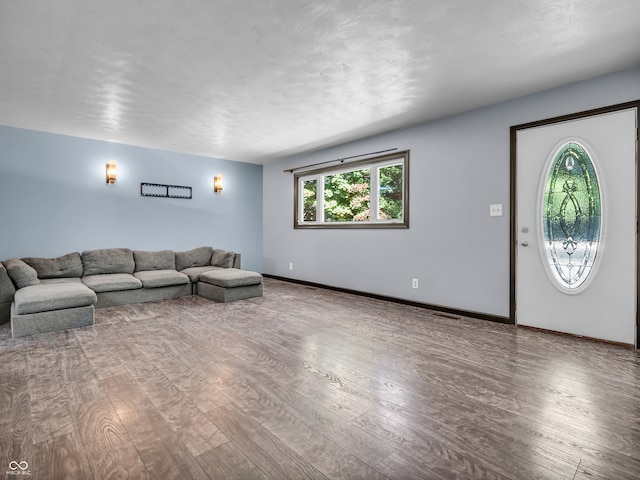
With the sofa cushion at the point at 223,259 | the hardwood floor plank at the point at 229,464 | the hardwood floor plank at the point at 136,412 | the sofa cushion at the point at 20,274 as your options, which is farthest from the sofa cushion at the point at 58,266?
the hardwood floor plank at the point at 229,464

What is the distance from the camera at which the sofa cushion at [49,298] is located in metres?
3.30

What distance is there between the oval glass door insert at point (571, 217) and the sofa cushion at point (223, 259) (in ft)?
15.2

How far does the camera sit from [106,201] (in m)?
5.52

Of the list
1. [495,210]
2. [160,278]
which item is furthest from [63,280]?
[495,210]

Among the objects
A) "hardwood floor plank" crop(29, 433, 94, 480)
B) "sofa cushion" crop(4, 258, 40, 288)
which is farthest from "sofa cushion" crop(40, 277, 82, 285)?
"hardwood floor plank" crop(29, 433, 94, 480)

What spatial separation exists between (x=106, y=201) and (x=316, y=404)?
5209 millimetres

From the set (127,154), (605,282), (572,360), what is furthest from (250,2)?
(127,154)

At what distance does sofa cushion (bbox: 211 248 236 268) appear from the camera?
5941mm

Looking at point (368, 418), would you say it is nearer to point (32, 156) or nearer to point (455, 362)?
point (455, 362)

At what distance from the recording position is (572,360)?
2.71 m

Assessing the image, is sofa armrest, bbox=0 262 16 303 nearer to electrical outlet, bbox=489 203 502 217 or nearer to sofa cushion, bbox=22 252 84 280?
sofa cushion, bbox=22 252 84 280

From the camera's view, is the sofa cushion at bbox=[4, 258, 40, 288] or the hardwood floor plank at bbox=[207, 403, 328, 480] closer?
the hardwood floor plank at bbox=[207, 403, 328, 480]

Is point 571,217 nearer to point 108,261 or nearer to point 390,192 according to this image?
point 390,192

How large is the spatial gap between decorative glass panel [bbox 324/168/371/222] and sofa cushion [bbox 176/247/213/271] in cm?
230
